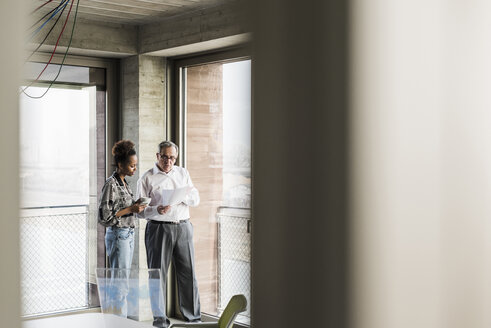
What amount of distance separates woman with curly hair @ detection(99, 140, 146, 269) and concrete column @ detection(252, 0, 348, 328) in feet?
11.3

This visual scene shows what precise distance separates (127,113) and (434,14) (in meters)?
4.53

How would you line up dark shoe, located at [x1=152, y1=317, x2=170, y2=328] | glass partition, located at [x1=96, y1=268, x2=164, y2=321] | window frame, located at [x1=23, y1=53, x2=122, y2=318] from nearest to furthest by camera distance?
glass partition, located at [x1=96, y1=268, x2=164, y2=321]
dark shoe, located at [x1=152, y1=317, x2=170, y2=328]
window frame, located at [x1=23, y1=53, x2=122, y2=318]

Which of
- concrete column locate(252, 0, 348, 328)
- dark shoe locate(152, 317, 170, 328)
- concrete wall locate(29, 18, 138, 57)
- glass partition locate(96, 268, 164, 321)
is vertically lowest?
dark shoe locate(152, 317, 170, 328)

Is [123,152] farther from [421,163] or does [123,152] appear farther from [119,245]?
[421,163]

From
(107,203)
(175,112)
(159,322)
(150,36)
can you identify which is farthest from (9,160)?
(175,112)

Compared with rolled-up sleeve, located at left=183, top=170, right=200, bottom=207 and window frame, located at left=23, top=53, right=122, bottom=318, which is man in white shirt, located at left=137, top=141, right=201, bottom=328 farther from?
window frame, located at left=23, top=53, right=122, bottom=318

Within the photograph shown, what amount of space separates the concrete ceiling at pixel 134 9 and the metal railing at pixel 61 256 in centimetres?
156

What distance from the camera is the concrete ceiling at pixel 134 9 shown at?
410cm

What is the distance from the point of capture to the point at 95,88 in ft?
16.7

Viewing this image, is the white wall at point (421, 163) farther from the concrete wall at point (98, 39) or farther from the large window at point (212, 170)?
the concrete wall at point (98, 39)

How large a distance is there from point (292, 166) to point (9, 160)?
289 mm

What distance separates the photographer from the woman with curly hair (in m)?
3.91

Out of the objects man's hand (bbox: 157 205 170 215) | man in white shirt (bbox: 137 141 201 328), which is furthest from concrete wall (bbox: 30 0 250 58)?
man's hand (bbox: 157 205 170 215)

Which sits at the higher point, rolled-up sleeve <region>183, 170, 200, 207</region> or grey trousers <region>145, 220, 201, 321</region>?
rolled-up sleeve <region>183, 170, 200, 207</region>
